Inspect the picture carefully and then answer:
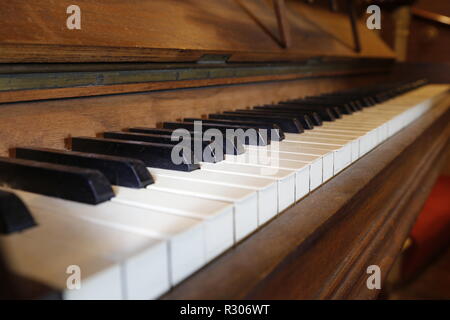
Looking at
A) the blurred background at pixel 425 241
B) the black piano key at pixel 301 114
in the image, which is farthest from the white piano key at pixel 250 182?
the blurred background at pixel 425 241

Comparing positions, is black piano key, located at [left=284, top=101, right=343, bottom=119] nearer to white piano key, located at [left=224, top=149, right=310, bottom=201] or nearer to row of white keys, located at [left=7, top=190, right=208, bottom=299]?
white piano key, located at [left=224, top=149, right=310, bottom=201]

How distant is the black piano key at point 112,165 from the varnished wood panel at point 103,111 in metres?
0.10

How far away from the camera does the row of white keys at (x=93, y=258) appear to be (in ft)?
1.41

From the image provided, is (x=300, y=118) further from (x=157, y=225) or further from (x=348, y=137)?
(x=157, y=225)

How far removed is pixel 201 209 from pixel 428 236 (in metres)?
2.65

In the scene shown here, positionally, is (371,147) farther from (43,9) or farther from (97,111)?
(43,9)

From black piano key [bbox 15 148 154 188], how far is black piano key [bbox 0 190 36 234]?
178 millimetres

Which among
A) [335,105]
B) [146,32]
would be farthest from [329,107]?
[146,32]

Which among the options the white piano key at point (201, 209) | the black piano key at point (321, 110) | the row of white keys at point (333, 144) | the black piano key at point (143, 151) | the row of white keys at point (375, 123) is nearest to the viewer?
the white piano key at point (201, 209)

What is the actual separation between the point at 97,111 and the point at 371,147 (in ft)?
2.56

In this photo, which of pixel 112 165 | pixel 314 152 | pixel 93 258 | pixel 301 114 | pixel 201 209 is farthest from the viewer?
pixel 301 114

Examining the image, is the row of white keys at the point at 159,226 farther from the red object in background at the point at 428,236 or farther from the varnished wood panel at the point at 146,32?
the red object in background at the point at 428,236

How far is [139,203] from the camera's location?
0.62 metres
